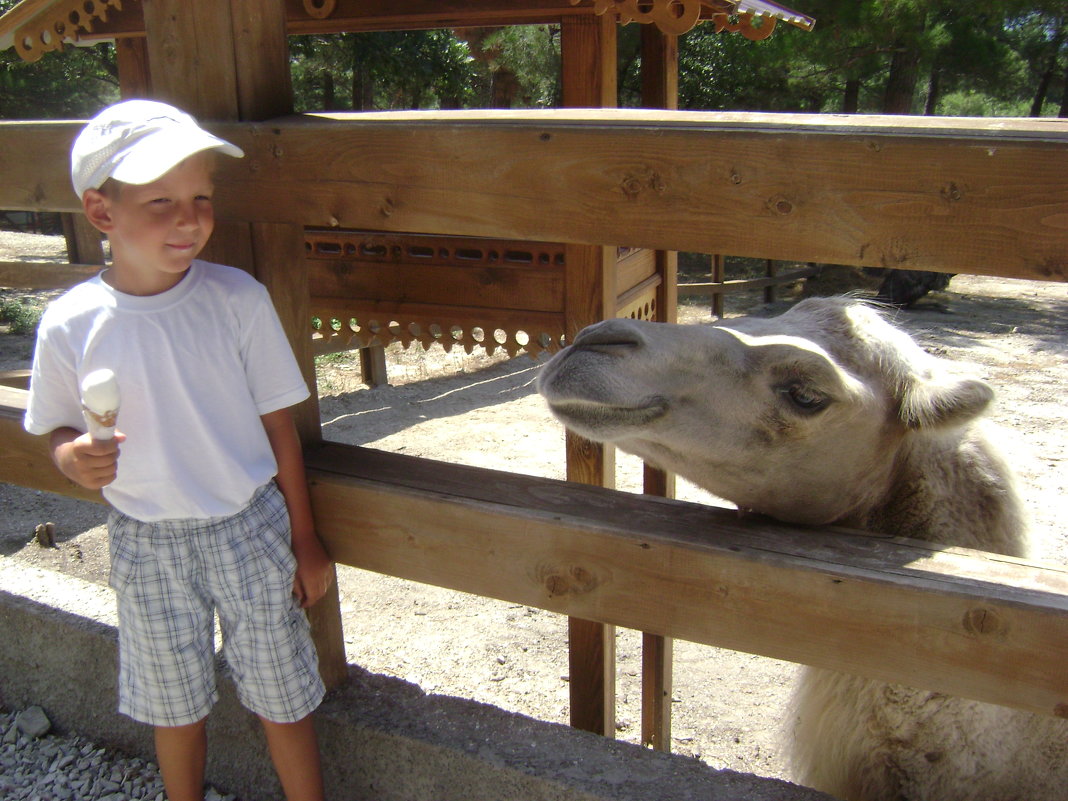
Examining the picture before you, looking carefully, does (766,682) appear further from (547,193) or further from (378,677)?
(547,193)

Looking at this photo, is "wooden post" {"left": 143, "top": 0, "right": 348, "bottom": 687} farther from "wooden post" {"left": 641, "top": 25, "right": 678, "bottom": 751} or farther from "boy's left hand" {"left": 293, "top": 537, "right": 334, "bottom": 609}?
"wooden post" {"left": 641, "top": 25, "right": 678, "bottom": 751}

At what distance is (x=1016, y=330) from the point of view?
34.2 ft

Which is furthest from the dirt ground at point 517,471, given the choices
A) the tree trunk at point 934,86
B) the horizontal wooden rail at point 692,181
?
the tree trunk at point 934,86

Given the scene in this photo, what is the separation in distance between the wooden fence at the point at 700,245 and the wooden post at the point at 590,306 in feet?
4.48

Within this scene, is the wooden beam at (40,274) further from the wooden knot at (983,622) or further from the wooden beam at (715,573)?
the wooden knot at (983,622)

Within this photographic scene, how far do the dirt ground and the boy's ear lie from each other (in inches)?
76.6

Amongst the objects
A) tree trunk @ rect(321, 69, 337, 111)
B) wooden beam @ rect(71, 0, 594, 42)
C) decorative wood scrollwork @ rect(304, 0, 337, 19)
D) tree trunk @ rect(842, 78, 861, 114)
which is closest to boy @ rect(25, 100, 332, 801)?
wooden beam @ rect(71, 0, 594, 42)

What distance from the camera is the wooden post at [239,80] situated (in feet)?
6.75

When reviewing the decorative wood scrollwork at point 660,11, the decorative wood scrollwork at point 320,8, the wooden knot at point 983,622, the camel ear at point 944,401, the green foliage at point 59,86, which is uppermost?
the green foliage at point 59,86

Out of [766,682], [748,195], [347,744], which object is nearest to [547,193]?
[748,195]

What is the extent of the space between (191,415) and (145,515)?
0.79 ft

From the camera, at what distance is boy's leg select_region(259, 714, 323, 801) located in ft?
6.97

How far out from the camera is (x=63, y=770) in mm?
2637

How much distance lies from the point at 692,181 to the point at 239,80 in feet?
3.70
